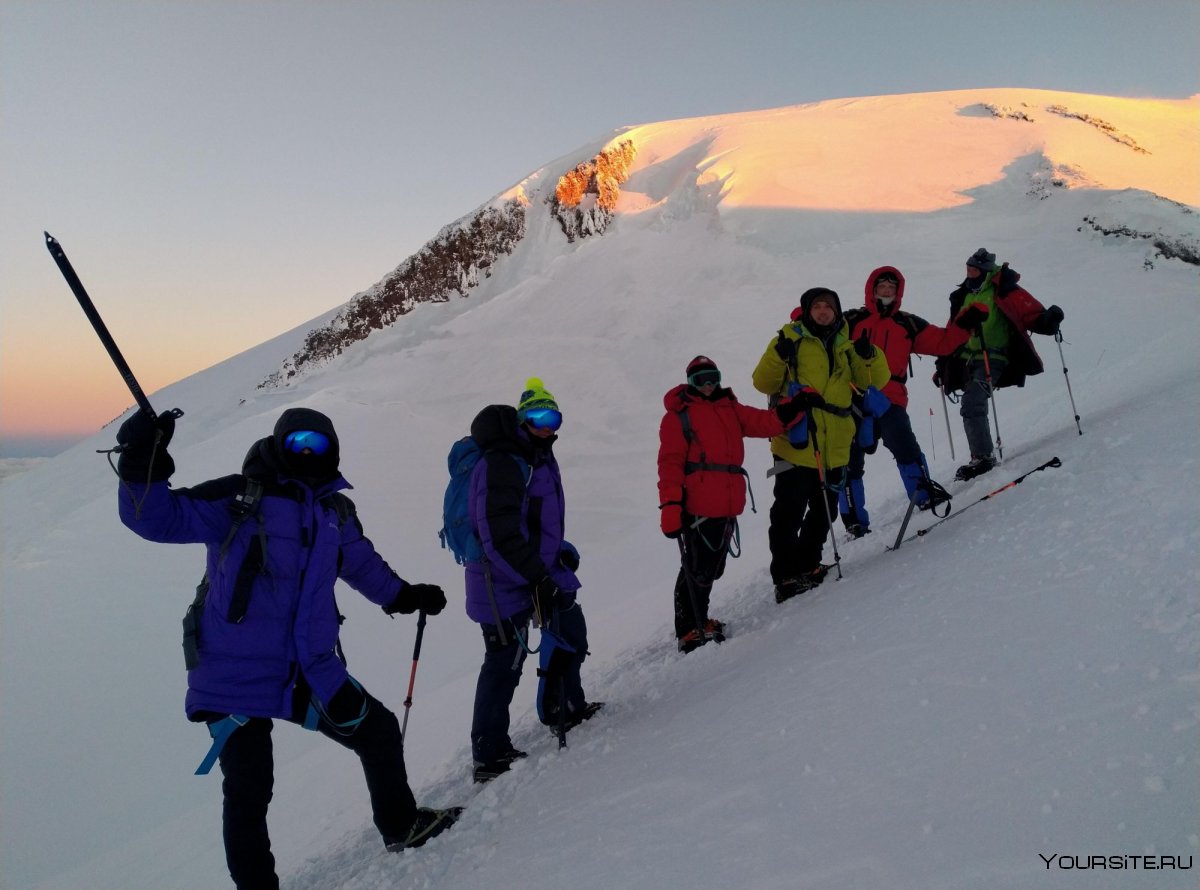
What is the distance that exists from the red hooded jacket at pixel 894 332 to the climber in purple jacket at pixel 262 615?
404 cm

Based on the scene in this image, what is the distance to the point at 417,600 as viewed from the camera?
11.8 feet

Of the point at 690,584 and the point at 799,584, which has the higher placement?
the point at 690,584

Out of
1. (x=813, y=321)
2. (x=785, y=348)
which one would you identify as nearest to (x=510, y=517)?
(x=785, y=348)

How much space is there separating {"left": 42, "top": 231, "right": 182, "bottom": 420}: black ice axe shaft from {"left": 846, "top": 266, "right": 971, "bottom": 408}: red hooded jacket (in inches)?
180

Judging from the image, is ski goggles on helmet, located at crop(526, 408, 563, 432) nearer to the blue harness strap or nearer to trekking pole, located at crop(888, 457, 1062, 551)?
the blue harness strap

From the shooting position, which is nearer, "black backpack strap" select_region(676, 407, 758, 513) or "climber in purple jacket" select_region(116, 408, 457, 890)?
"climber in purple jacket" select_region(116, 408, 457, 890)

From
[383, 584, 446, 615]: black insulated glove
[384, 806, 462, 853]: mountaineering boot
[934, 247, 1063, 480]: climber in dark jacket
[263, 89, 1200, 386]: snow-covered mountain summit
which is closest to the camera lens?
[384, 806, 462, 853]: mountaineering boot

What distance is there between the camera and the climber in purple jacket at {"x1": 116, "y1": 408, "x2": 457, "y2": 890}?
2.75 m

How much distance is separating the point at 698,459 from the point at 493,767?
7.09ft

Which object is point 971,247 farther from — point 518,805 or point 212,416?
point 212,416

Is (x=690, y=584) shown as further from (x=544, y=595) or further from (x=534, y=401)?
(x=534, y=401)

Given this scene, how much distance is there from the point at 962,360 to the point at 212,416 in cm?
3100

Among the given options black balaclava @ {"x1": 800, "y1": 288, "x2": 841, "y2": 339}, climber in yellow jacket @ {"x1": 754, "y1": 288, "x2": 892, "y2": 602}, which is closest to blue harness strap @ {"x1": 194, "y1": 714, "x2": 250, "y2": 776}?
climber in yellow jacket @ {"x1": 754, "y1": 288, "x2": 892, "y2": 602}

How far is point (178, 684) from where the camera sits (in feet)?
21.4
